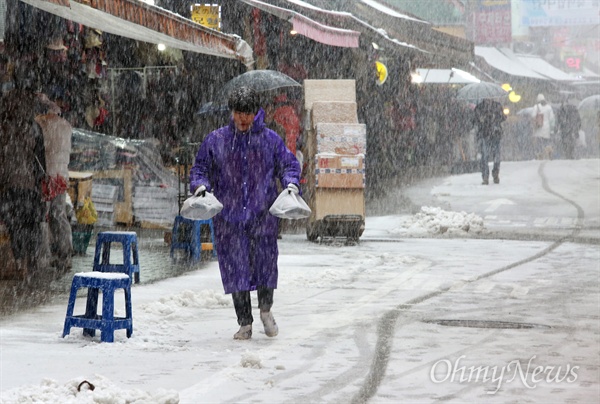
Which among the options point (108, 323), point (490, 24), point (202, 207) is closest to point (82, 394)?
point (108, 323)

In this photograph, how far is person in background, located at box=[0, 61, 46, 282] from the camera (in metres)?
12.4

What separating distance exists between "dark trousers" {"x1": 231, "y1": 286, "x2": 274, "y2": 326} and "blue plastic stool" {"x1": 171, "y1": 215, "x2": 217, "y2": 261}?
6.03m

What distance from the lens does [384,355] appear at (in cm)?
788

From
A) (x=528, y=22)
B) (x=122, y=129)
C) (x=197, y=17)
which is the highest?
(x=528, y=22)

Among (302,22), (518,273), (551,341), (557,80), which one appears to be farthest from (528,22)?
(551,341)

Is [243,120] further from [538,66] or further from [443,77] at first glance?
[538,66]

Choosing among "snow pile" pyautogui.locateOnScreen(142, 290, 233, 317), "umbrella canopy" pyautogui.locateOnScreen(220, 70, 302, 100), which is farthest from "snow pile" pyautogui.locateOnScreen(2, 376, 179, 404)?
"umbrella canopy" pyautogui.locateOnScreen(220, 70, 302, 100)

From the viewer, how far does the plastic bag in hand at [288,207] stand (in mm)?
8383

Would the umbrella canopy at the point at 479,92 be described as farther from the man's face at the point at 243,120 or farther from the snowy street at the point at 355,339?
the man's face at the point at 243,120

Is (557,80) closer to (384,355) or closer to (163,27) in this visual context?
(163,27)

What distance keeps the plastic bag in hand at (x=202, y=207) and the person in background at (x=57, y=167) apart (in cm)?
504

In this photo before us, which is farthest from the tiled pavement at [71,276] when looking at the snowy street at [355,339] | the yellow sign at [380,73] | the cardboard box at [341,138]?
the yellow sign at [380,73]

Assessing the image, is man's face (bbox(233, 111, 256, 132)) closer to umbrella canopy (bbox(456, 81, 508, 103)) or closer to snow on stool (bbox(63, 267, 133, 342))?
snow on stool (bbox(63, 267, 133, 342))

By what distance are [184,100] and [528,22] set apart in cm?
4577
